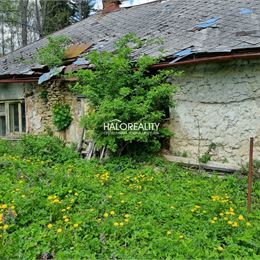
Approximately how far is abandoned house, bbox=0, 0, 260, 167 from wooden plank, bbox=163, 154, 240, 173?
162 millimetres

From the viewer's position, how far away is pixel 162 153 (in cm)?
614

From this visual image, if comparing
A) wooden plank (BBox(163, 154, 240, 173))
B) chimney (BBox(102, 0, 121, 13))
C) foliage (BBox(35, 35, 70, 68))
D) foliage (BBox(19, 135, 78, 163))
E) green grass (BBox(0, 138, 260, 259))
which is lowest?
green grass (BBox(0, 138, 260, 259))

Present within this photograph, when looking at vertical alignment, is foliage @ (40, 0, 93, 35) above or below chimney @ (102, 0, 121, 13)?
above

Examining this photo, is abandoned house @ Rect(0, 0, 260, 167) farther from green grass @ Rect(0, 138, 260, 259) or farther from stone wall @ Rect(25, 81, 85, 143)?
green grass @ Rect(0, 138, 260, 259)

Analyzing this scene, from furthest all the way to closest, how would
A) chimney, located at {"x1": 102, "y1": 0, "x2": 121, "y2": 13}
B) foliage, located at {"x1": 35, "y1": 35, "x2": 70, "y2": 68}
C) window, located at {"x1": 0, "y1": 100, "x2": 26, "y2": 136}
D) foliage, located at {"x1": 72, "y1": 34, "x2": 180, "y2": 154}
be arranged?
chimney, located at {"x1": 102, "y1": 0, "x2": 121, "y2": 13} → window, located at {"x1": 0, "y1": 100, "x2": 26, "y2": 136} → foliage, located at {"x1": 35, "y1": 35, "x2": 70, "y2": 68} → foliage, located at {"x1": 72, "y1": 34, "x2": 180, "y2": 154}

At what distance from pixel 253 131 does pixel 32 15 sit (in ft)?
65.8

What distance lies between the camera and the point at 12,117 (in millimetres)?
8984

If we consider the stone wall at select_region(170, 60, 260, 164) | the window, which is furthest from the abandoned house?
the window

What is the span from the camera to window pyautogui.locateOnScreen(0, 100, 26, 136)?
344 inches

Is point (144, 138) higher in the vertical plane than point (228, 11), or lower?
lower

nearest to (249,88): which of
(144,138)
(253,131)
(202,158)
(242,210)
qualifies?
(253,131)

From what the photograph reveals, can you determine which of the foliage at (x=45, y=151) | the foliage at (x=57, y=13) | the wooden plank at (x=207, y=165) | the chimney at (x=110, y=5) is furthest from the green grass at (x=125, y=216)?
the foliage at (x=57, y=13)

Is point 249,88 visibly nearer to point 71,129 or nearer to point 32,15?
point 71,129

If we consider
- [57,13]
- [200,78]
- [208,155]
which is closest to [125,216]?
[208,155]
